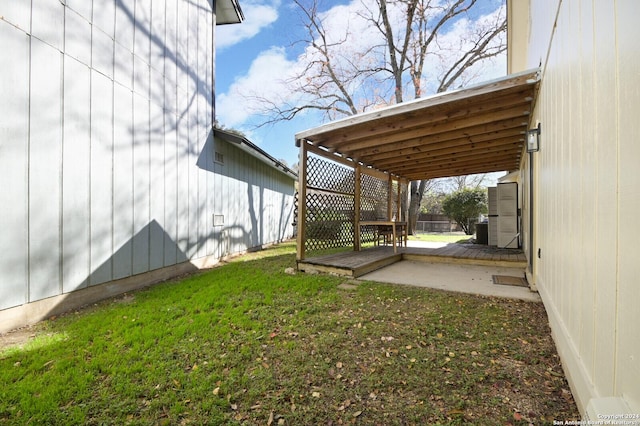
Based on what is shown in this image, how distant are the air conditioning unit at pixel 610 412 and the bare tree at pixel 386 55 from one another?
11.2 m

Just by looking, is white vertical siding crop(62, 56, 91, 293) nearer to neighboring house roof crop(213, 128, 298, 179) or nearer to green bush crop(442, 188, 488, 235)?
neighboring house roof crop(213, 128, 298, 179)

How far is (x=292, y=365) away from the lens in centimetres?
191

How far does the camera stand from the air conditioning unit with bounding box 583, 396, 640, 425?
846mm

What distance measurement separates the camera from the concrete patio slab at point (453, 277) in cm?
Answer: 338

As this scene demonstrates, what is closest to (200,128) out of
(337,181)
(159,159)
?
(159,159)

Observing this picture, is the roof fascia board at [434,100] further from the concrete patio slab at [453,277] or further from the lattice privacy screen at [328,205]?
the concrete patio slab at [453,277]

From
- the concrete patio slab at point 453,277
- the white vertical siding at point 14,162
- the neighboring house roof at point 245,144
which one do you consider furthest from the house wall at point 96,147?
the concrete patio slab at point 453,277

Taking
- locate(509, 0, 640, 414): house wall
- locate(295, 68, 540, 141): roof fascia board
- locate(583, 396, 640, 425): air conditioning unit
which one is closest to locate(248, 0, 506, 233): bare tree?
locate(295, 68, 540, 141): roof fascia board

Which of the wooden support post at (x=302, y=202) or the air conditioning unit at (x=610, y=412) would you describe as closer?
the air conditioning unit at (x=610, y=412)

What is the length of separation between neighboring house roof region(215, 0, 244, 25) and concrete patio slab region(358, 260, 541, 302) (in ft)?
24.8

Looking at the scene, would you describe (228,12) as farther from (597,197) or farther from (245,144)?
(597,197)

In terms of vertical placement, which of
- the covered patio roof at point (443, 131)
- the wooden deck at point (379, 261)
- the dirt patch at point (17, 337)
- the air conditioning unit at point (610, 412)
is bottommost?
the dirt patch at point (17, 337)

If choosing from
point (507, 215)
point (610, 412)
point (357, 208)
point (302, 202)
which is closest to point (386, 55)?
point (357, 208)

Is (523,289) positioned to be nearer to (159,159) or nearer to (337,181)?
(337,181)
